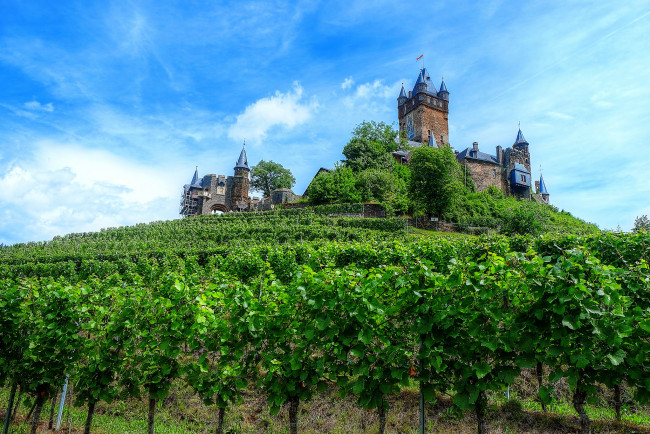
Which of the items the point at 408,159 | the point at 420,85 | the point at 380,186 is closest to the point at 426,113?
the point at 420,85

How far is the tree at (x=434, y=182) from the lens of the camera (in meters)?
35.7

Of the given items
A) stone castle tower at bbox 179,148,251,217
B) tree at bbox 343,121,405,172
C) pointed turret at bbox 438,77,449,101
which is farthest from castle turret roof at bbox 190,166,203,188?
pointed turret at bbox 438,77,449,101

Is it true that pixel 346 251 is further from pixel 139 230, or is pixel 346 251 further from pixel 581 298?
pixel 139 230

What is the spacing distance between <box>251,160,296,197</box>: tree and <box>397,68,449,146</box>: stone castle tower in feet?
66.9

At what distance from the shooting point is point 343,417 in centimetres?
664

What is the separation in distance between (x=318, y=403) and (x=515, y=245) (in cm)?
1058

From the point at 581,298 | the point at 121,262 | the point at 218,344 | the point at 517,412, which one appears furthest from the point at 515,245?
the point at 121,262

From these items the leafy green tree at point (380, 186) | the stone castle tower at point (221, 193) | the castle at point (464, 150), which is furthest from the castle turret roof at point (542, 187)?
the stone castle tower at point (221, 193)

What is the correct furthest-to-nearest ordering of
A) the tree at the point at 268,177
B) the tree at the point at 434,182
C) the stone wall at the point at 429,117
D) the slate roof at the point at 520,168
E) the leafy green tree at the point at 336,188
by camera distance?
1. the tree at the point at 268,177
2. the stone wall at the point at 429,117
3. the slate roof at the point at 520,168
4. the leafy green tree at the point at 336,188
5. the tree at the point at 434,182

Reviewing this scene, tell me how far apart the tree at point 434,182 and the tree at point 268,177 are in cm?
3124

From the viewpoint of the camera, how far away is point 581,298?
12.8ft

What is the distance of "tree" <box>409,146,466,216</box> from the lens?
35.7m

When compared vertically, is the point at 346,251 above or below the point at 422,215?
below

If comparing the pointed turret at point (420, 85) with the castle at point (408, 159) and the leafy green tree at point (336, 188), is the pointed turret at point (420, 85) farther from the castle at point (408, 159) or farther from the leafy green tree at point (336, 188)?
the leafy green tree at point (336, 188)
